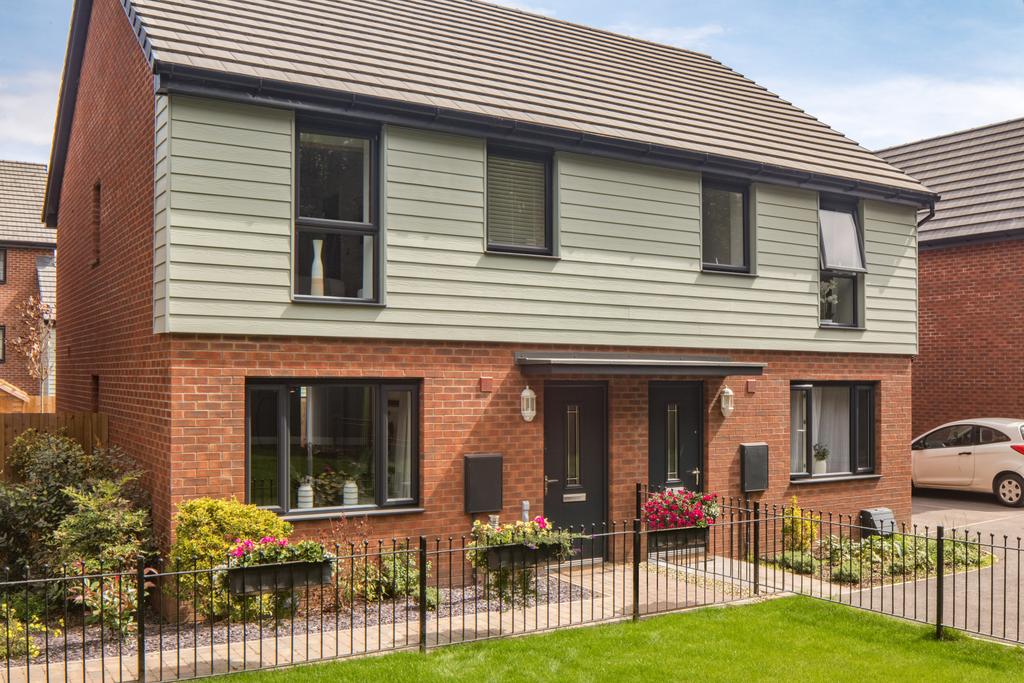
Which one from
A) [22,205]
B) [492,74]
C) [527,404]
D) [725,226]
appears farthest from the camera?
[22,205]

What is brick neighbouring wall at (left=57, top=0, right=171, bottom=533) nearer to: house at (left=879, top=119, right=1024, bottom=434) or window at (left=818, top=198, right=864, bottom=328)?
window at (left=818, top=198, right=864, bottom=328)

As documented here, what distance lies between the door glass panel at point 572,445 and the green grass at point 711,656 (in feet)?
9.65

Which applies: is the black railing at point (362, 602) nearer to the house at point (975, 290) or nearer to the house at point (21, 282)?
the house at point (975, 290)

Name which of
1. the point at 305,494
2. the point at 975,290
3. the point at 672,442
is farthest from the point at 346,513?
the point at 975,290

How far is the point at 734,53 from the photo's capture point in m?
17.2

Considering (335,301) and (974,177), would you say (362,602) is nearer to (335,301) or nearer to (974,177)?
(335,301)

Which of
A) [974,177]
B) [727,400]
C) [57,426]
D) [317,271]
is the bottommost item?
[57,426]

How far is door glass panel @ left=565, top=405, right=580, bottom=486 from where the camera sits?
11.4 metres

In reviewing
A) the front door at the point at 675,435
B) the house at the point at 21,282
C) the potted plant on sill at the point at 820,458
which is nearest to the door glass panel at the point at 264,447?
the front door at the point at 675,435

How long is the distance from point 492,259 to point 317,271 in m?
2.13

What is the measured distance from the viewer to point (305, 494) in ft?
31.4

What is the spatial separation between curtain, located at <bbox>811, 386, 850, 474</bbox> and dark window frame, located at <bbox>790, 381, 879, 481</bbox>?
62 mm

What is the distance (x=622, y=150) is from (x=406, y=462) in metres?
4.91

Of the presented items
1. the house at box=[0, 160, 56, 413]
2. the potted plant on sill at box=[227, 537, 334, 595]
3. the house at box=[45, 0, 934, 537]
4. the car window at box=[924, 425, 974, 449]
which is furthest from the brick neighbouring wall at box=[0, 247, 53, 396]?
the car window at box=[924, 425, 974, 449]
